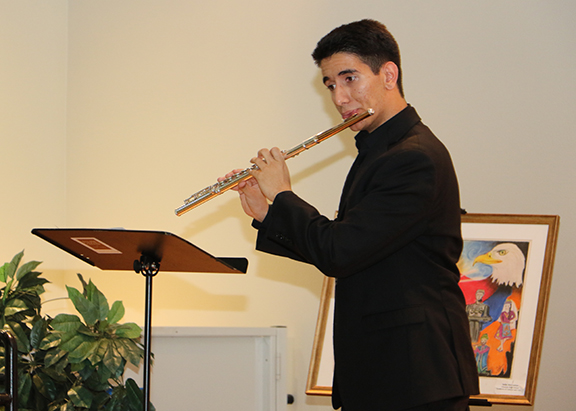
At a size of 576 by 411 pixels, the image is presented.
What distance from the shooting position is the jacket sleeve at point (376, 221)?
1458mm

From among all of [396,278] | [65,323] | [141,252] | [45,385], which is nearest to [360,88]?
[396,278]

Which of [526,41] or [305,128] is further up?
[526,41]

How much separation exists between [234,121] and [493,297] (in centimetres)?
151

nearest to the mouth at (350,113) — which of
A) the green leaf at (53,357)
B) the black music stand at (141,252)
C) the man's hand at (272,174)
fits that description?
the man's hand at (272,174)

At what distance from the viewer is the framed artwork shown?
245cm

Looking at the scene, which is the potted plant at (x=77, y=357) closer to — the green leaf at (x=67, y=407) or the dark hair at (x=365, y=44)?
the green leaf at (x=67, y=407)

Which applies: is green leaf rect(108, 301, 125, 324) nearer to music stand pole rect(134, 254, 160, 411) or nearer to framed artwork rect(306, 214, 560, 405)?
music stand pole rect(134, 254, 160, 411)

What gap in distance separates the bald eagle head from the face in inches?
41.8

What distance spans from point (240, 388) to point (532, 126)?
5.87ft

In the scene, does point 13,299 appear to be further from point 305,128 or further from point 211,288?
point 305,128

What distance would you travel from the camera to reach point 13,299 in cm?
230

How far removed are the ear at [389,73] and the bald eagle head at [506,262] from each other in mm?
1080

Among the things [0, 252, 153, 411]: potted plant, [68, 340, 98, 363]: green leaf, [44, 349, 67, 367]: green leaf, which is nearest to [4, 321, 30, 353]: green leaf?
[0, 252, 153, 411]: potted plant

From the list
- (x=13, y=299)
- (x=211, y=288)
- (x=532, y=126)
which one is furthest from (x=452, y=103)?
(x=13, y=299)
